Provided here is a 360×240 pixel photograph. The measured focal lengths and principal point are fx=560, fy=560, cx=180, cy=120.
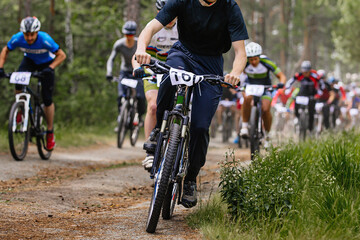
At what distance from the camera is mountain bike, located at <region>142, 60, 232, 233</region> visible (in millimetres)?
4062

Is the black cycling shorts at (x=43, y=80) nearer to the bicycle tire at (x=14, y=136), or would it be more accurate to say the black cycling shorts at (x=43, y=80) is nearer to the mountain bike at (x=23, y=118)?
the mountain bike at (x=23, y=118)

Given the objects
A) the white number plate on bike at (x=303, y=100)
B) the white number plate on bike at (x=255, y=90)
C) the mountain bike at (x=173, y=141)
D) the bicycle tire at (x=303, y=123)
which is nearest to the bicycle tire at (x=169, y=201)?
the mountain bike at (x=173, y=141)

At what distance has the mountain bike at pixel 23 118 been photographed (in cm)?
794

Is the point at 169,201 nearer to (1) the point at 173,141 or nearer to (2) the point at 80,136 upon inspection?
(1) the point at 173,141

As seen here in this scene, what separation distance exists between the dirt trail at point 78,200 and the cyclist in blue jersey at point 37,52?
1.20 metres

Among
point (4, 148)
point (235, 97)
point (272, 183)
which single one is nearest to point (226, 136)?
point (235, 97)

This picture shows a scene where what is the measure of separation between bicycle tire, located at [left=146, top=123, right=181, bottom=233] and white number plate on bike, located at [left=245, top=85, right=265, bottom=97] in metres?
5.42

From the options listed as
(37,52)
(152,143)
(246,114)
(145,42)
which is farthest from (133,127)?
(145,42)

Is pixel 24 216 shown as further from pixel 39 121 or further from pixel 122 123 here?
pixel 122 123

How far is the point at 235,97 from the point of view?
16.7 meters

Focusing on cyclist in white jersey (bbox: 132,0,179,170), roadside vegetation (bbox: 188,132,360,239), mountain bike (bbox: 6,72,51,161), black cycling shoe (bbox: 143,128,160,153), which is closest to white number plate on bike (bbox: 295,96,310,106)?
mountain bike (bbox: 6,72,51,161)

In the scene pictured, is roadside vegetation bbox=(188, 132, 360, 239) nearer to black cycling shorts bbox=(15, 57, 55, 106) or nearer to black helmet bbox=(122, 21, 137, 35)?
black cycling shorts bbox=(15, 57, 55, 106)

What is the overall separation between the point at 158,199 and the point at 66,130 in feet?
33.0

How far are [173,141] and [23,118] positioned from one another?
4597 mm
